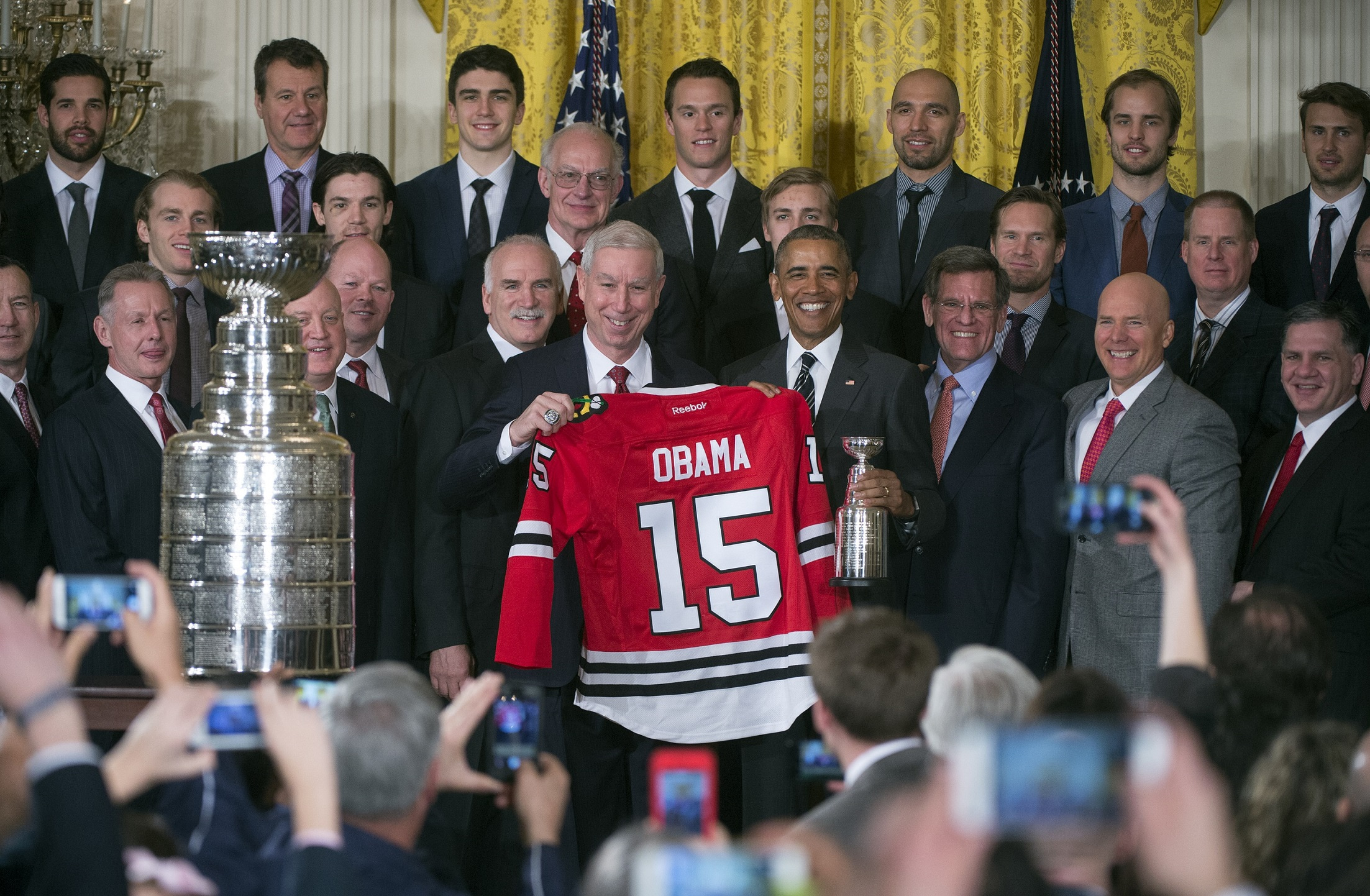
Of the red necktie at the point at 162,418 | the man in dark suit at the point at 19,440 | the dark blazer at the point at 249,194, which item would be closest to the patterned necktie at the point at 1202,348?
the dark blazer at the point at 249,194

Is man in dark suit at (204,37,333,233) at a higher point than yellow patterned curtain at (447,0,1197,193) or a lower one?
lower

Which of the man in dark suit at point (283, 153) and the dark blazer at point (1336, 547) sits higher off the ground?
the man in dark suit at point (283, 153)

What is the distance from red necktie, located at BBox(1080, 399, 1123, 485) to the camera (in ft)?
17.6

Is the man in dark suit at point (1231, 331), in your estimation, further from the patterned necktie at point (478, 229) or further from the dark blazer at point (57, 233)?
the dark blazer at point (57, 233)

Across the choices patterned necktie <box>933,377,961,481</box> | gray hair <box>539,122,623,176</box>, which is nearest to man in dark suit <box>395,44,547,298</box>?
gray hair <box>539,122,623,176</box>

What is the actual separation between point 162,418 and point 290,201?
2.02m

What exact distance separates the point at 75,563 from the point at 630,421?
5.29 feet

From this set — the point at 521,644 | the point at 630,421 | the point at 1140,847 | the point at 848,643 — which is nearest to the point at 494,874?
the point at 521,644

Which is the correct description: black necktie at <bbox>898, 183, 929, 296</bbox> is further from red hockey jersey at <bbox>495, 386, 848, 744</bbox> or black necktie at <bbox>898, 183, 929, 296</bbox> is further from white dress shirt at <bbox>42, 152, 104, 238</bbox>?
white dress shirt at <bbox>42, 152, 104, 238</bbox>

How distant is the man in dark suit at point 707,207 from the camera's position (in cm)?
616

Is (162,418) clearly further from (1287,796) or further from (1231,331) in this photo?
(1231,331)

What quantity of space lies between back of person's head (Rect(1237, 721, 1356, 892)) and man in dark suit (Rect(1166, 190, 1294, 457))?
3.32 metres

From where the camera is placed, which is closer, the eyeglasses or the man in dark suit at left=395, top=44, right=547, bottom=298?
the eyeglasses

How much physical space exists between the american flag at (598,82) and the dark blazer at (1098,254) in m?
2.03
